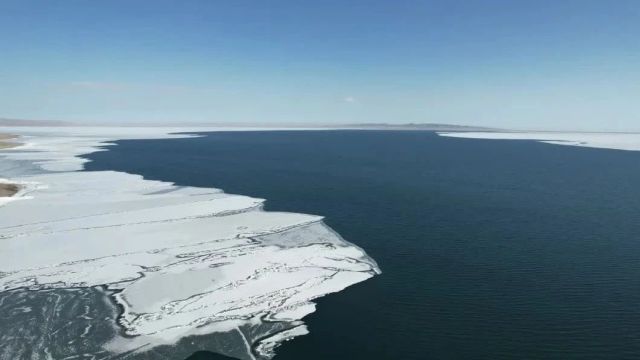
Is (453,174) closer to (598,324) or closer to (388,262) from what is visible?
(388,262)

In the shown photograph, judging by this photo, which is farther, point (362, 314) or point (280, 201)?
point (280, 201)

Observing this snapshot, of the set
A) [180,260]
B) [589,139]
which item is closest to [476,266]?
[180,260]

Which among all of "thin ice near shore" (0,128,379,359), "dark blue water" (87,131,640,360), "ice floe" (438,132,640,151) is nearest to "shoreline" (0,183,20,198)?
"thin ice near shore" (0,128,379,359)

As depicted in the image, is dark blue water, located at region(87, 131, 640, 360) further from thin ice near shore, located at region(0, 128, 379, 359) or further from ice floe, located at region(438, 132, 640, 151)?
ice floe, located at region(438, 132, 640, 151)

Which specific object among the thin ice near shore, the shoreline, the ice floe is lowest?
the thin ice near shore

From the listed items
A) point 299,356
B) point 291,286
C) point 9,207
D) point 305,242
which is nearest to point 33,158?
point 9,207

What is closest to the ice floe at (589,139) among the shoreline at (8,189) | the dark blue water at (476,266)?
the dark blue water at (476,266)

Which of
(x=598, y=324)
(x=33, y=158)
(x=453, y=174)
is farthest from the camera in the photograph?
(x=33, y=158)
